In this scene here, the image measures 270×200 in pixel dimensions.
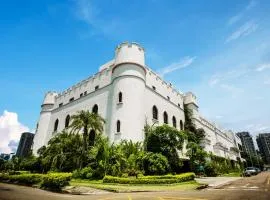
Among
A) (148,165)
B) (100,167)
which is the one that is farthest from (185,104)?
(100,167)

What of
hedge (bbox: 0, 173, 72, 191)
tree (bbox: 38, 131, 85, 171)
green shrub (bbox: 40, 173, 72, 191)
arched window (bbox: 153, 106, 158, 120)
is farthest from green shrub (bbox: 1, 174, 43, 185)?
arched window (bbox: 153, 106, 158, 120)

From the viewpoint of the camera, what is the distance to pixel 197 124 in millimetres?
37438

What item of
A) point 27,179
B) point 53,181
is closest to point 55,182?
point 53,181

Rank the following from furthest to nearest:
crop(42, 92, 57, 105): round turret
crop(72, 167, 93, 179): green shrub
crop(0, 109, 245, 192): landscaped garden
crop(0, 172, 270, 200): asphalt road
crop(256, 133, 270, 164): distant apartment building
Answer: crop(256, 133, 270, 164): distant apartment building → crop(42, 92, 57, 105): round turret → crop(72, 167, 93, 179): green shrub → crop(0, 109, 245, 192): landscaped garden → crop(0, 172, 270, 200): asphalt road

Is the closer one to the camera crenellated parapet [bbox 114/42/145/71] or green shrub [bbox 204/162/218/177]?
crenellated parapet [bbox 114/42/145/71]

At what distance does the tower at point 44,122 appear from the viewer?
117 ft

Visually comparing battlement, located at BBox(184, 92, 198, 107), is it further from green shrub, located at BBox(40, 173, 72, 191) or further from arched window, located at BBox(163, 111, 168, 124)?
green shrub, located at BBox(40, 173, 72, 191)

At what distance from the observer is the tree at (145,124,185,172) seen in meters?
22.7

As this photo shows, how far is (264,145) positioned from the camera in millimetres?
137875

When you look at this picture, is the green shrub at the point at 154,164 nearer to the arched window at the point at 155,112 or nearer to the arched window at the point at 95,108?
the arched window at the point at 155,112

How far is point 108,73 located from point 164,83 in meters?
9.34

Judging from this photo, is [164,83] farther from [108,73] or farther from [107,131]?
[107,131]

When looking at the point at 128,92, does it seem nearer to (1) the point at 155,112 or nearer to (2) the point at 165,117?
(1) the point at 155,112

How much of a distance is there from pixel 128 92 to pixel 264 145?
14544cm
